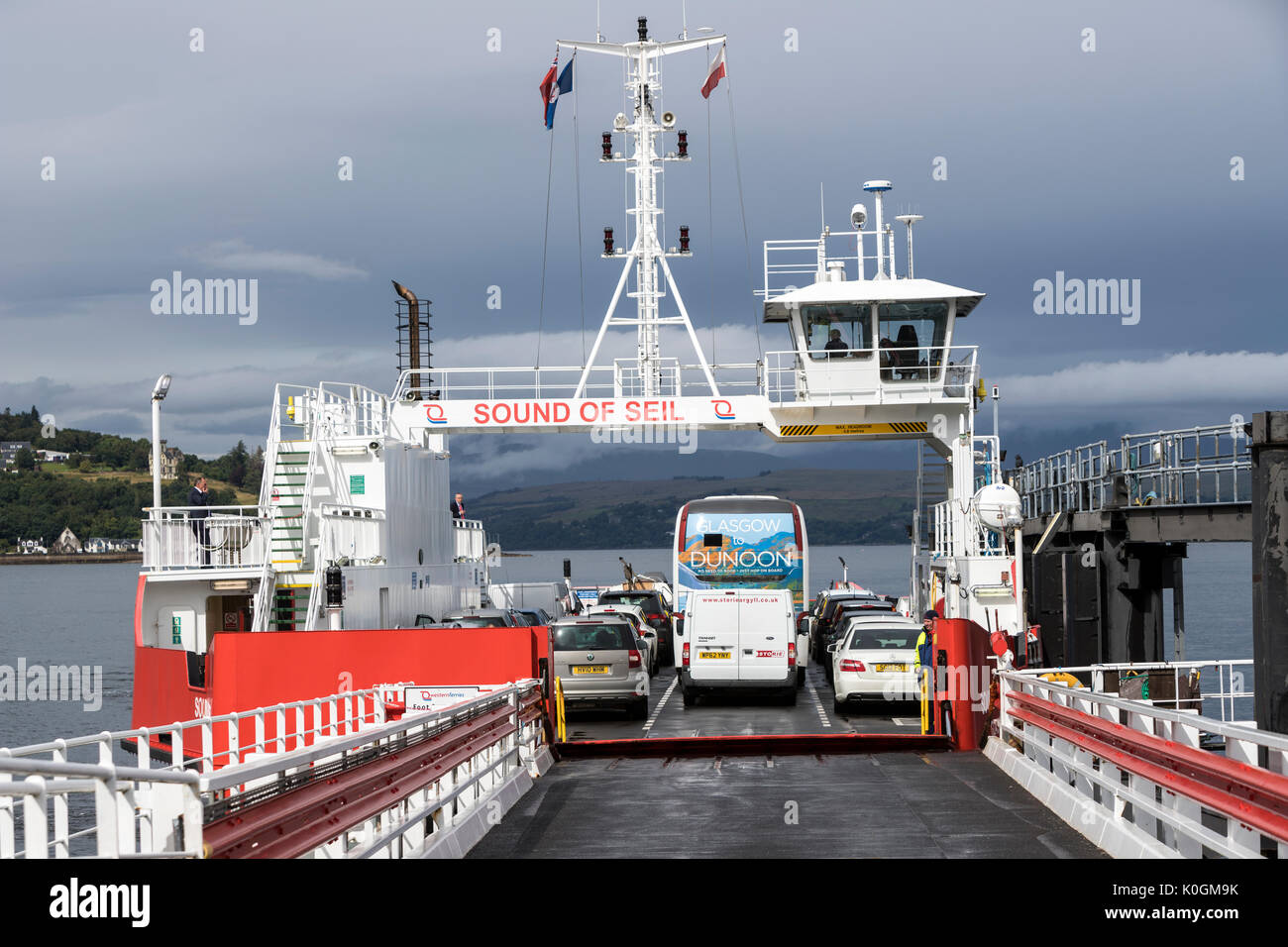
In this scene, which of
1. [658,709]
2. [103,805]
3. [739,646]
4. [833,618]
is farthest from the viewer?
[833,618]

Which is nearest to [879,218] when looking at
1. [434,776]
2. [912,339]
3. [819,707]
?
[912,339]

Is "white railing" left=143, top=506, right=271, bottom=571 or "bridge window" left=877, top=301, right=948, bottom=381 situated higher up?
"bridge window" left=877, top=301, right=948, bottom=381

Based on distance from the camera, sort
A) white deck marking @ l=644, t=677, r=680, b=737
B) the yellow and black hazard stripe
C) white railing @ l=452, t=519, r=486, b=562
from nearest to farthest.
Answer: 1. white deck marking @ l=644, t=677, r=680, b=737
2. the yellow and black hazard stripe
3. white railing @ l=452, t=519, r=486, b=562

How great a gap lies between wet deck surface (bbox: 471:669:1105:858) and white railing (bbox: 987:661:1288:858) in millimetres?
275

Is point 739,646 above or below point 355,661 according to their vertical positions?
below

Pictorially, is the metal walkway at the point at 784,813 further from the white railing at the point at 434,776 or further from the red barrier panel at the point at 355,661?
the red barrier panel at the point at 355,661

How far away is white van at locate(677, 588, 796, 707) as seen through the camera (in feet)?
83.4

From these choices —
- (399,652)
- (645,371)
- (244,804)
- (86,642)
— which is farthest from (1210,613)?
(244,804)

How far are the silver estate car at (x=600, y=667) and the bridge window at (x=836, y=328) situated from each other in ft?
44.1

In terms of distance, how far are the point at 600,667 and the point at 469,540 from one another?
61.2ft

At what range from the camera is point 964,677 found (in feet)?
58.6
